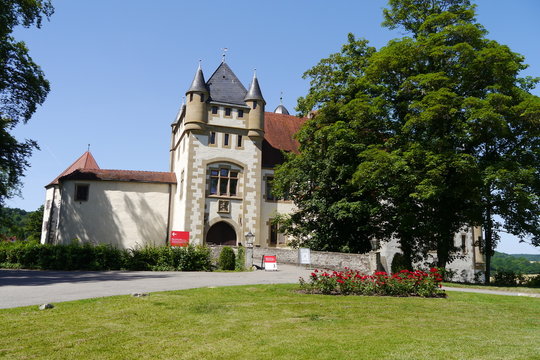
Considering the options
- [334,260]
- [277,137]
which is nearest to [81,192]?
[277,137]

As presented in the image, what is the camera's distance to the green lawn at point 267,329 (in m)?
7.26

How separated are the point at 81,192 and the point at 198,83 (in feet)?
40.2

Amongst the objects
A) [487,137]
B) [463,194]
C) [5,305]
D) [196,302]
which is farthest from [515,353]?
[487,137]

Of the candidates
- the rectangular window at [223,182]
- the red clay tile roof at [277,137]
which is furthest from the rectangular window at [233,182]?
the red clay tile roof at [277,137]

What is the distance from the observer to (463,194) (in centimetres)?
2306

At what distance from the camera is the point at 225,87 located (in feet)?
122

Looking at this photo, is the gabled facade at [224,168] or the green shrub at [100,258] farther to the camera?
the gabled facade at [224,168]

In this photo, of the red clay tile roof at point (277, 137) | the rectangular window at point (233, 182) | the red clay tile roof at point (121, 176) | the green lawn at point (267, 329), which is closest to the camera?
the green lawn at point (267, 329)

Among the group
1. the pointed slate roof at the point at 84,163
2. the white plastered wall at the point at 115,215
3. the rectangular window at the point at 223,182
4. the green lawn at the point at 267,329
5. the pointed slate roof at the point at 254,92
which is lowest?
the green lawn at the point at 267,329

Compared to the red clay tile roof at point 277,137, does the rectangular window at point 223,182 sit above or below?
below

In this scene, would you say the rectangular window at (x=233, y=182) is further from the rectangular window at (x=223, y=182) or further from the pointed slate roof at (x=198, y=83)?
the pointed slate roof at (x=198, y=83)

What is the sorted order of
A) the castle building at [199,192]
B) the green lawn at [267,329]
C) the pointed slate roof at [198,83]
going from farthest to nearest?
1. the pointed slate roof at [198,83]
2. the castle building at [199,192]
3. the green lawn at [267,329]

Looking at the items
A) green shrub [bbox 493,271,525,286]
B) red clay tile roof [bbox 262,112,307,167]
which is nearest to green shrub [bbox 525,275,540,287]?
green shrub [bbox 493,271,525,286]

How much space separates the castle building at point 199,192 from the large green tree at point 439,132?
30.3ft
